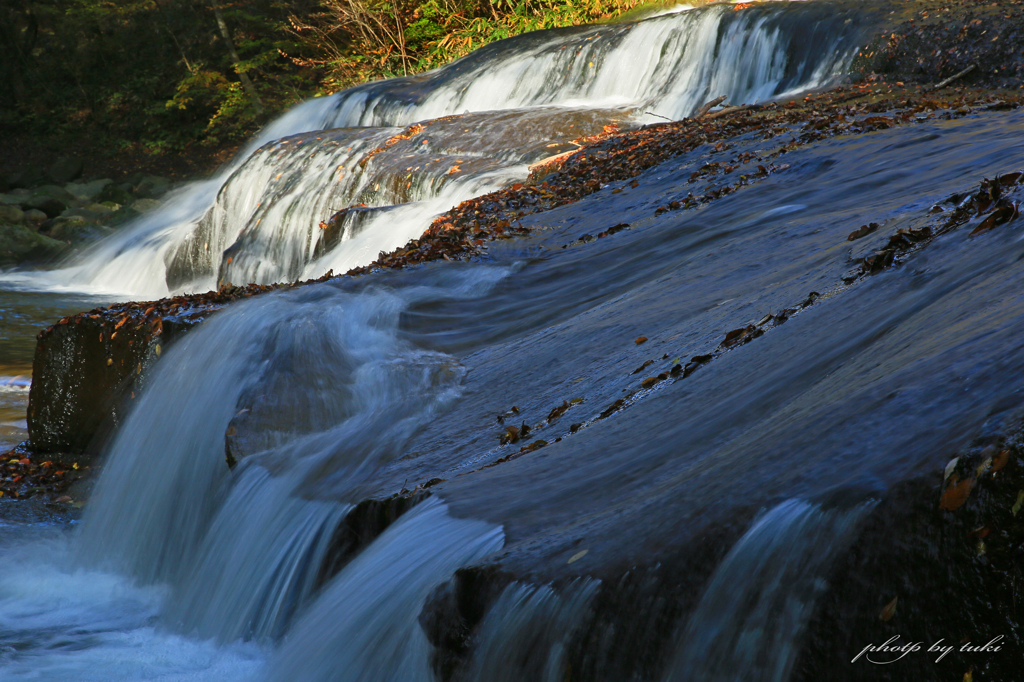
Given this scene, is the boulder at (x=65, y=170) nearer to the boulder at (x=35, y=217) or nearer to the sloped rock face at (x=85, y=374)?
the boulder at (x=35, y=217)

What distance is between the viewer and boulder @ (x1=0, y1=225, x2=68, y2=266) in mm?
16562

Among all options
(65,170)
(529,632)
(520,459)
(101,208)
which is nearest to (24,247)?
(101,208)

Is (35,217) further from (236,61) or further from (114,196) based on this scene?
(236,61)

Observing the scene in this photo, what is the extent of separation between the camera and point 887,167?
5.84 m

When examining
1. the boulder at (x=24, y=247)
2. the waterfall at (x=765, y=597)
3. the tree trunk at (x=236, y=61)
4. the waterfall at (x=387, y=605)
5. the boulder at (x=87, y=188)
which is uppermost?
the tree trunk at (x=236, y=61)

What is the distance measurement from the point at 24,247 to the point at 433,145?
10.0 meters

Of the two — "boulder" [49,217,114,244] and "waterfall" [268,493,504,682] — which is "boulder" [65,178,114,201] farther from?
"waterfall" [268,493,504,682]

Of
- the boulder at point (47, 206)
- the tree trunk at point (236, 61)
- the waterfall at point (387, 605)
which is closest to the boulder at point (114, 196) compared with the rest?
the boulder at point (47, 206)

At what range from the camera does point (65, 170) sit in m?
23.5

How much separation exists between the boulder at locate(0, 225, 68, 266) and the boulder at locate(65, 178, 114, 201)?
4.72 m

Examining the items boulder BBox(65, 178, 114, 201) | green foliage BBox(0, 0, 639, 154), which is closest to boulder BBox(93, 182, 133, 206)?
boulder BBox(65, 178, 114, 201)

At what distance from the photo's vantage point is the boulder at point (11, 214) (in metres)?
18.4

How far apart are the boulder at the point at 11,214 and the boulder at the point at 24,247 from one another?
1.71 m

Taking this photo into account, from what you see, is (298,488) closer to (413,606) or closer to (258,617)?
(258,617)
